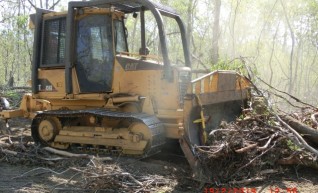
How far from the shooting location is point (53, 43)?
25.6 ft

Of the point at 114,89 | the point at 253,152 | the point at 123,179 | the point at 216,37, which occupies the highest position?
the point at 216,37

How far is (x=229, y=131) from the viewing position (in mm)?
5852

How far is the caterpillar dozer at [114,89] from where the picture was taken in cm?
634

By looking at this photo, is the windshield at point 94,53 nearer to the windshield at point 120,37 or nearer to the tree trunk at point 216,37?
the windshield at point 120,37

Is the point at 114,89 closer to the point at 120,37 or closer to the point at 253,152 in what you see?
the point at 120,37

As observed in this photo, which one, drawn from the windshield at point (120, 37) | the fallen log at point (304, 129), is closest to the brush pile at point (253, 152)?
the fallen log at point (304, 129)

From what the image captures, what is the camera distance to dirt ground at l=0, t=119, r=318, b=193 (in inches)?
198

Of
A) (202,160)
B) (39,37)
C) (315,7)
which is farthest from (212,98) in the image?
(315,7)

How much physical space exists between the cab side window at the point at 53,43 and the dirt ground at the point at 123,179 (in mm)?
1927

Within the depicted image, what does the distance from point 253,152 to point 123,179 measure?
6.37 feet
